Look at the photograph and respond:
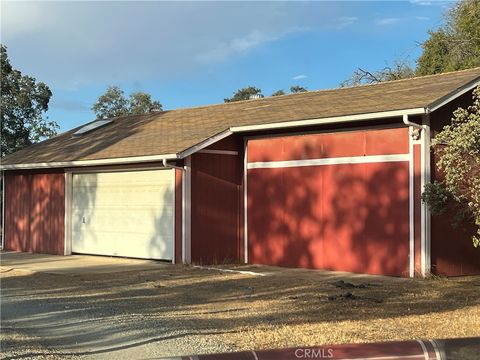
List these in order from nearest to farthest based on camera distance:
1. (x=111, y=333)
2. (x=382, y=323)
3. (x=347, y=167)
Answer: (x=111, y=333)
(x=382, y=323)
(x=347, y=167)

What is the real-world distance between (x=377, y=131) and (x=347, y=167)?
3.54 ft

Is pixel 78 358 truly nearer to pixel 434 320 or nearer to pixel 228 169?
pixel 434 320

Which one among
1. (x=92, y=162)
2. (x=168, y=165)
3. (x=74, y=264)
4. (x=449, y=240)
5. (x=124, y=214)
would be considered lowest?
(x=74, y=264)

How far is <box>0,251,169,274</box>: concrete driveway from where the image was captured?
47.5 ft

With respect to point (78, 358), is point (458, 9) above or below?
above

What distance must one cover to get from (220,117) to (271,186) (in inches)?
142

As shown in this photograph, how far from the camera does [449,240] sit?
1273 centimetres

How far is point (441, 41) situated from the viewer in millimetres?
26828

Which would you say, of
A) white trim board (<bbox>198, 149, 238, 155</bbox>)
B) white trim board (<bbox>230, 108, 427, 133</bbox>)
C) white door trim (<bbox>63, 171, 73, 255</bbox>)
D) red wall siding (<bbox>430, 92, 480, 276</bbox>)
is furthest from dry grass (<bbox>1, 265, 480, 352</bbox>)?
white door trim (<bbox>63, 171, 73, 255</bbox>)

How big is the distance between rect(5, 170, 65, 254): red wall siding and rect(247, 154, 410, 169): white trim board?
22.0ft

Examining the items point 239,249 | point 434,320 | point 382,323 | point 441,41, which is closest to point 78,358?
point 382,323

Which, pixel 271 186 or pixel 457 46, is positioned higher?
pixel 457 46

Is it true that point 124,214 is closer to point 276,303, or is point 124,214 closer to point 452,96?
point 276,303

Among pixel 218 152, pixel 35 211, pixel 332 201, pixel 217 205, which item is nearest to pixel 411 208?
pixel 332 201
